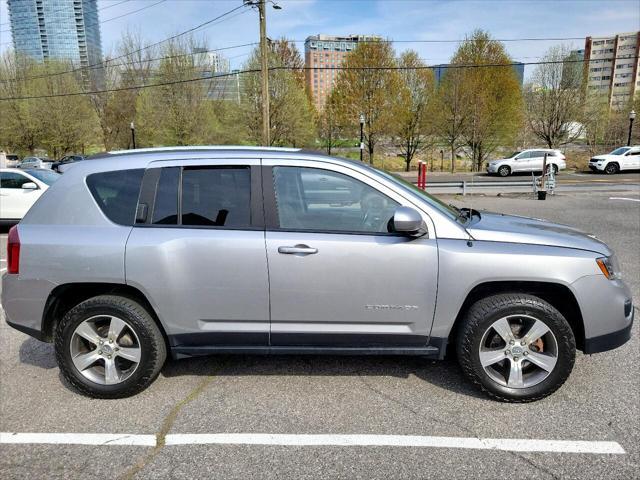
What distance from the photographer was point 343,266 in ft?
9.16

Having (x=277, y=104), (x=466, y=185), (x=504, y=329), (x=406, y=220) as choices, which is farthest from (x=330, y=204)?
(x=277, y=104)

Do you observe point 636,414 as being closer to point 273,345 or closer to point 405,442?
point 405,442

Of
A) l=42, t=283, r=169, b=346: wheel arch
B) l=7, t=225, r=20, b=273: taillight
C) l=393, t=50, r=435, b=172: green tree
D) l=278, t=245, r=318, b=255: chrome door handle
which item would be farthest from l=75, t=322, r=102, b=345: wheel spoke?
l=393, t=50, r=435, b=172: green tree

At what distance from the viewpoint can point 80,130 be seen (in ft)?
131

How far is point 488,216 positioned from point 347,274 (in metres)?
1.44

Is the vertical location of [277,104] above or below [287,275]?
above

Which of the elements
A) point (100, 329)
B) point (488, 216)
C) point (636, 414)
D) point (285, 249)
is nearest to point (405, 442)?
point (285, 249)

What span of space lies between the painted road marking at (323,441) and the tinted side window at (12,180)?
8.85 meters

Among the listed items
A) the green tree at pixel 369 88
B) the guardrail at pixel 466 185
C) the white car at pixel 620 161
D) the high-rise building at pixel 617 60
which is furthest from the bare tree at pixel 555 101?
the high-rise building at pixel 617 60

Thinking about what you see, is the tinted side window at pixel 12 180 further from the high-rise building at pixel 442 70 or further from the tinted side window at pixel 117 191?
the high-rise building at pixel 442 70

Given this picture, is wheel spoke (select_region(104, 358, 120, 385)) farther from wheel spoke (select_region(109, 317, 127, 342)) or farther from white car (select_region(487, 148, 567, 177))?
white car (select_region(487, 148, 567, 177))

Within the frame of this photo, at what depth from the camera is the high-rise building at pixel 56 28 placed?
25.7 meters

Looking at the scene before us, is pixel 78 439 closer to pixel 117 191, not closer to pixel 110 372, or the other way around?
pixel 110 372

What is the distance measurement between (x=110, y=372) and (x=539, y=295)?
3090mm
